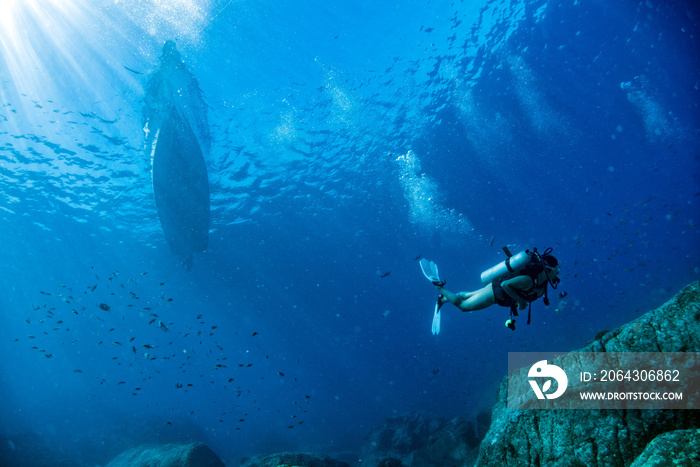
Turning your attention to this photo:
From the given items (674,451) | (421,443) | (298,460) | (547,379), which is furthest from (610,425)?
(421,443)

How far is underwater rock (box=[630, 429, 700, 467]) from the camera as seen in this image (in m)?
2.74

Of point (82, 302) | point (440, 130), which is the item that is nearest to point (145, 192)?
point (440, 130)

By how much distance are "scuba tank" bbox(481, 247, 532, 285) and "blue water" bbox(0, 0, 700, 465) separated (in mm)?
8672

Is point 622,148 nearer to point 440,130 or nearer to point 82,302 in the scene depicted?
point 440,130

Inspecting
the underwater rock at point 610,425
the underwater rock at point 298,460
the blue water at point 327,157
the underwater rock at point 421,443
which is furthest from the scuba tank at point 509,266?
the blue water at point 327,157

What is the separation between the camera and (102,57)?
43.9 feet

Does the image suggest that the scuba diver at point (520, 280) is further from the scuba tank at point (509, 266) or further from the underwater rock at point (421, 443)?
the underwater rock at point (421, 443)

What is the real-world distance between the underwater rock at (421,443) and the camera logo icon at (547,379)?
5.74 m

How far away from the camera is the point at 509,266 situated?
563 centimetres

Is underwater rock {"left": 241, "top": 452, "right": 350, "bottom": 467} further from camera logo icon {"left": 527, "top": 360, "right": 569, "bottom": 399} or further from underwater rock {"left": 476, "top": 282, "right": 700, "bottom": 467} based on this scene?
camera logo icon {"left": 527, "top": 360, "right": 569, "bottom": 399}

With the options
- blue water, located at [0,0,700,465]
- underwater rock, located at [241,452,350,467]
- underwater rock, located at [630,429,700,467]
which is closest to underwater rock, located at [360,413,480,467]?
underwater rock, located at [241,452,350,467]

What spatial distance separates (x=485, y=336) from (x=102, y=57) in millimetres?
65305

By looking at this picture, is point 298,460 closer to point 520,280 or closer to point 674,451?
point 520,280

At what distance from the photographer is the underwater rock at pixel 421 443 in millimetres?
10211
